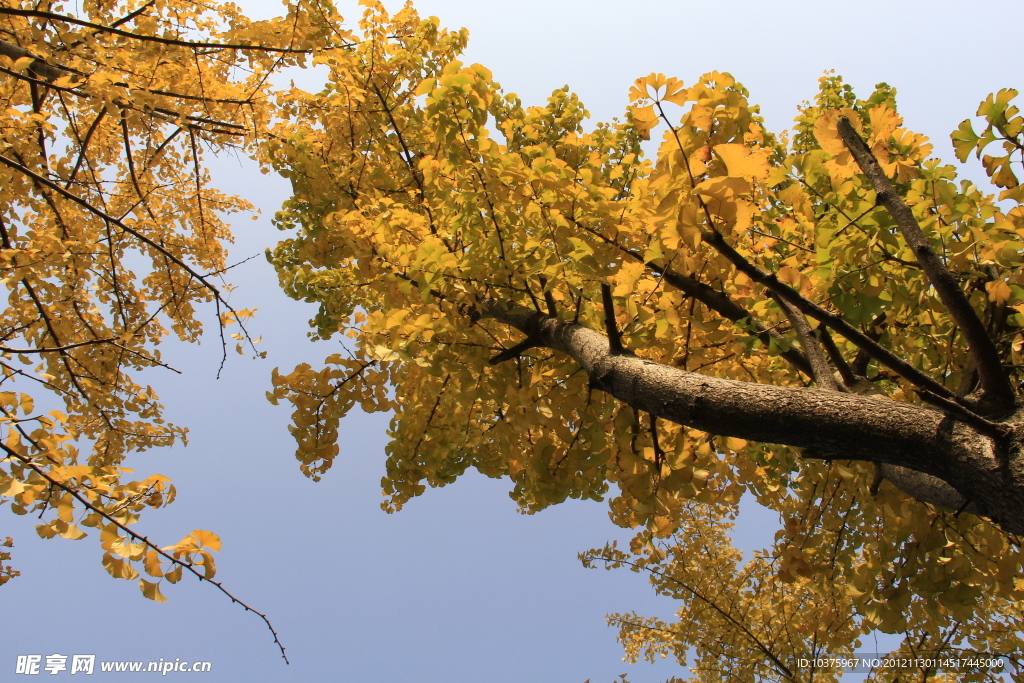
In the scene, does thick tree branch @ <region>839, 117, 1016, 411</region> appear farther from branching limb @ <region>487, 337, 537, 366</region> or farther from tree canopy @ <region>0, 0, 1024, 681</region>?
branching limb @ <region>487, 337, 537, 366</region>

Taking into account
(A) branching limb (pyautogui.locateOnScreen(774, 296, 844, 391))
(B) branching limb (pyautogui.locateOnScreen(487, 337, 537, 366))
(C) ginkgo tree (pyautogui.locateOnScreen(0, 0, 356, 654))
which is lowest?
(A) branching limb (pyautogui.locateOnScreen(774, 296, 844, 391))

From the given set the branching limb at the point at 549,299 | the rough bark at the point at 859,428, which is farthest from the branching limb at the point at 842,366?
the branching limb at the point at 549,299

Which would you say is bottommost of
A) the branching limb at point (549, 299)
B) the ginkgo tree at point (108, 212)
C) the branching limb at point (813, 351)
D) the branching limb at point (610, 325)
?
the branching limb at point (813, 351)

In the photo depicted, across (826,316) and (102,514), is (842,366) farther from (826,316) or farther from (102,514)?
(102,514)

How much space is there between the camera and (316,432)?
2377 mm

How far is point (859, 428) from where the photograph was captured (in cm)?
130

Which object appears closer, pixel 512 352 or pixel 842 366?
pixel 842 366

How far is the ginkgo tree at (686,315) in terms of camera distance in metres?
1.34

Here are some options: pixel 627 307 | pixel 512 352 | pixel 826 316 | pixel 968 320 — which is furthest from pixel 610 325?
pixel 968 320

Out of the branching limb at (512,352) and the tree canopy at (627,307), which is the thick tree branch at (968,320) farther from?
the branching limb at (512,352)

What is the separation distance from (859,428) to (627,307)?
787 mm

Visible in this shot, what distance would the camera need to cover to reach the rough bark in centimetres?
119

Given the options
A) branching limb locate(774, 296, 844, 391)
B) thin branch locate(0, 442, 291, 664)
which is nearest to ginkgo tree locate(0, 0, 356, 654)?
thin branch locate(0, 442, 291, 664)

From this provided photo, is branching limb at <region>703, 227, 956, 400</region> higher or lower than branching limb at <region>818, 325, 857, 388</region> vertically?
lower
